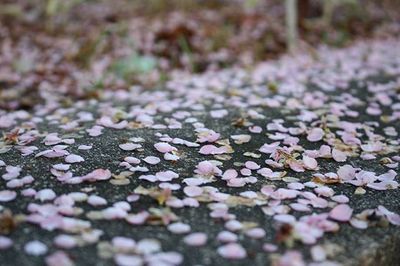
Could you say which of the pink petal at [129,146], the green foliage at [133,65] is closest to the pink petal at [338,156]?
the pink petal at [129,146]

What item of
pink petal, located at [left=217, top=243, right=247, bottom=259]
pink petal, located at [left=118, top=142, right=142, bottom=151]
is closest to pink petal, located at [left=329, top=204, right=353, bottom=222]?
pink petal, located at [left=217, top=243, right=247, bottom=259]

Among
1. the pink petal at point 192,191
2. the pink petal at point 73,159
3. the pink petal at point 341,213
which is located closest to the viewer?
the pink petal at point 341,213

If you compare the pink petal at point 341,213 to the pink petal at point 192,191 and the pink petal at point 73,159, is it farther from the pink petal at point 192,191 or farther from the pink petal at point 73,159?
the pink petal at point 73,159

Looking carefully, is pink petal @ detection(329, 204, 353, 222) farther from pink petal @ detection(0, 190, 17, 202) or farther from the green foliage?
the green foliage

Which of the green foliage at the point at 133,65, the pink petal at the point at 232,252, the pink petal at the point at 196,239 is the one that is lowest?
the green foliage at the point at 133,65

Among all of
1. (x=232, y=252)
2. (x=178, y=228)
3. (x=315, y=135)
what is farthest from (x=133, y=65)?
(x=232, y=252)

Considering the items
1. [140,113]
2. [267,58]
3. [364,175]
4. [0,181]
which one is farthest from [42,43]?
[364,175]

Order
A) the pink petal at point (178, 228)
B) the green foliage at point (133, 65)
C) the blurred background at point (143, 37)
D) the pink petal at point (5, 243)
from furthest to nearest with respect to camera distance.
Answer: the green foliage at point (133, 65) → the blurred background at point (143, 37) → the pink petal at point (178, 228) → the pink petal at point (5, 243)

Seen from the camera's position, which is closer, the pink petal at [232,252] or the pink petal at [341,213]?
the pink petal at [232,252]

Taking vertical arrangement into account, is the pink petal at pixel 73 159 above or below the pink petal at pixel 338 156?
above
